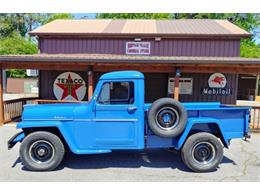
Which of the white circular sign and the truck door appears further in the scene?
the white circular sign

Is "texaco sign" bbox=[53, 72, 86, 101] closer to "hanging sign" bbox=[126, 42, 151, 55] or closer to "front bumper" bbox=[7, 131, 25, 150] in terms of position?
"hanging sign" bbox=[126, 42, 151, 55]

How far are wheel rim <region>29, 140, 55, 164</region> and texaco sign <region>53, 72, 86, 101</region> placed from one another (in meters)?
7.49

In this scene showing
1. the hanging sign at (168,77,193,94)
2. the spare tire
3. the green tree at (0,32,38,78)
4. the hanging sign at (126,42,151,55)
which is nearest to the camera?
the spare tire

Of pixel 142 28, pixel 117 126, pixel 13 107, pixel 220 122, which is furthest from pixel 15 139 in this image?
pixel 142 28

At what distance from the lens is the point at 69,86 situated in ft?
42.1

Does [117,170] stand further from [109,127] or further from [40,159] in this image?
[40,159]

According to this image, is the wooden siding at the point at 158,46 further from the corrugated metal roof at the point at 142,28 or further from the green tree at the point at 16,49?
the green tree at the point at 16,49

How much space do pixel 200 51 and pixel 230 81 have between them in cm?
220

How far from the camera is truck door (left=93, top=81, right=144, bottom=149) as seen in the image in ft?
17.4

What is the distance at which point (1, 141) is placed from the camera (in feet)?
25.4

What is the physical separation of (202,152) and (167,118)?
1.14 m

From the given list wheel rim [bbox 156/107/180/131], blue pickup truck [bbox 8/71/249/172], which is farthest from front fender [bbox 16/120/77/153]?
wheel rim [bbox 156/107/180/131]

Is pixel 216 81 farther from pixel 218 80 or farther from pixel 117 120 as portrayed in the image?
pixel 117 120

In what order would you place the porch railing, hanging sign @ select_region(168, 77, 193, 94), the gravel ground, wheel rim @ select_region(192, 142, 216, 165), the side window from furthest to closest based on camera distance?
hanging sign @ select_region(168, 77, 193, 94)
the porch railing
wheel rim @ select_region(192, 142, 216, 165)
the side window
the gravel ground
